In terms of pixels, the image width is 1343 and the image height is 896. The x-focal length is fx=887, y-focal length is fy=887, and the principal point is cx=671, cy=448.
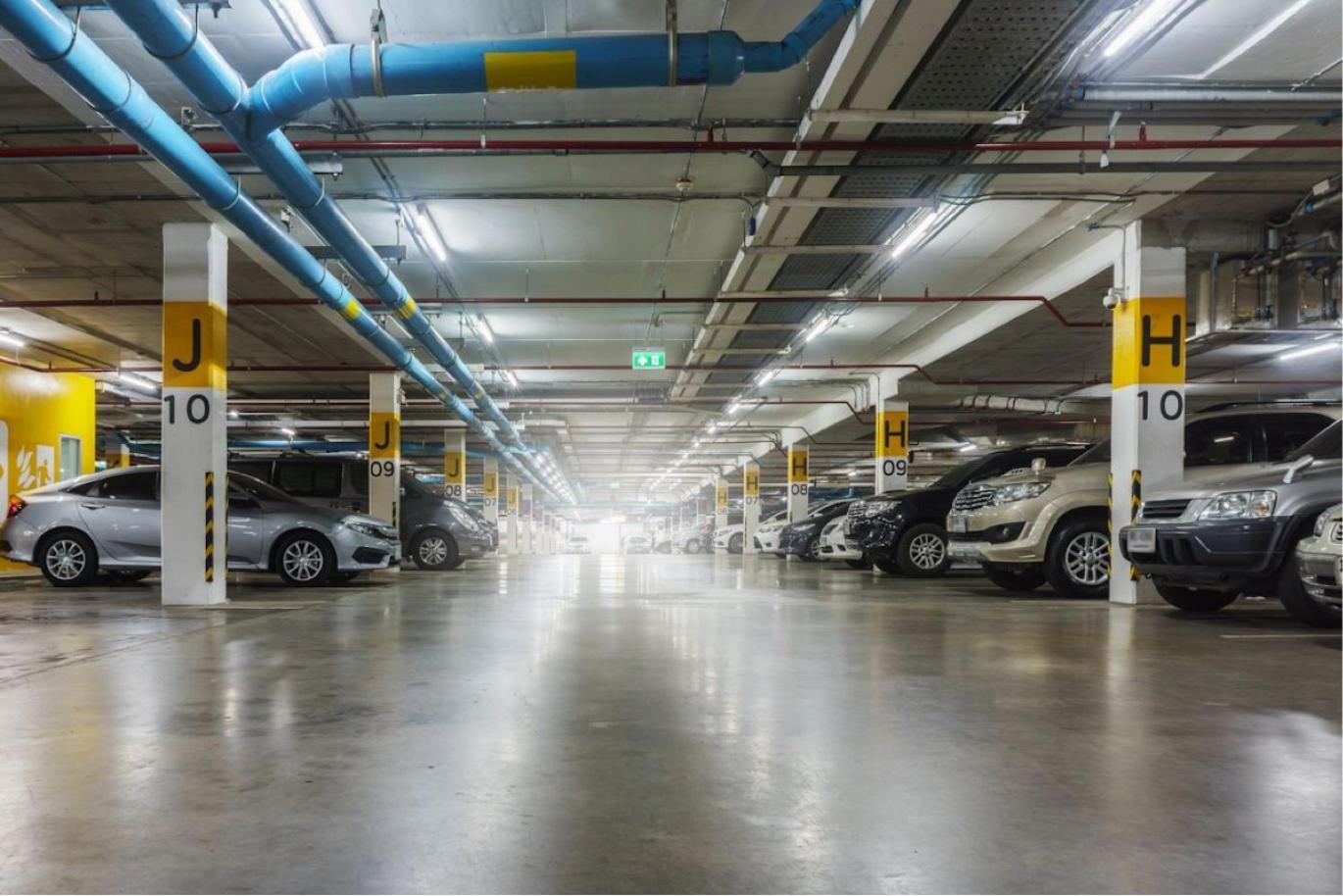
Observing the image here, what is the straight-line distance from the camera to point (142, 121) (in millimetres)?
5523

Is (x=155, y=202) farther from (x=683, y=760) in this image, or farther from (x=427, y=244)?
(x=683, y=760)

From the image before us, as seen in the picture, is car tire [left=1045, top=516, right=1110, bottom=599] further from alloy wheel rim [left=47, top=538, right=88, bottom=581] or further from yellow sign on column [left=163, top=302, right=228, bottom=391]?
alloy wheel rim [left=47, top=538, right=88, bottom=581]

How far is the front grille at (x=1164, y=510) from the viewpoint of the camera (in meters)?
6.82

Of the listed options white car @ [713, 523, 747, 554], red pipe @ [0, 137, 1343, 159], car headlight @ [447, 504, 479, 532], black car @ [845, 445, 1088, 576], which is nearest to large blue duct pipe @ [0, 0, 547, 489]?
red pipe @ [0, 137, 1343, 159]

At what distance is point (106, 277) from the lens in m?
11.2

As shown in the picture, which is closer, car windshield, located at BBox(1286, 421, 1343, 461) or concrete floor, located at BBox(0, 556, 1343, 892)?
concrete floor, located at BBox(0, 556, 1343, 892)

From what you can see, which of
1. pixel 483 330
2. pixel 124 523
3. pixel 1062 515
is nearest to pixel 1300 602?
pixel 1062 515

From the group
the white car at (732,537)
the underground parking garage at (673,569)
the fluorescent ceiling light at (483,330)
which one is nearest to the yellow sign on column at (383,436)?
the underground parking garage at (673,569)

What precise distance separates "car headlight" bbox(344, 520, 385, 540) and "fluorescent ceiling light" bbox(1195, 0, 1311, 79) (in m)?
9.39

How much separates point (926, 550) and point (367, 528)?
764 cm

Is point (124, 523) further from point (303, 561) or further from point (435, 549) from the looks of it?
point (435, 549)

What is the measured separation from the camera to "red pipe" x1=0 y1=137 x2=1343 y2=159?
683cm

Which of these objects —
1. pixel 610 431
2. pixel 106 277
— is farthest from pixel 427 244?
pixel 610 431

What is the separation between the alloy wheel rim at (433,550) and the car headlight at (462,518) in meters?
0.42
